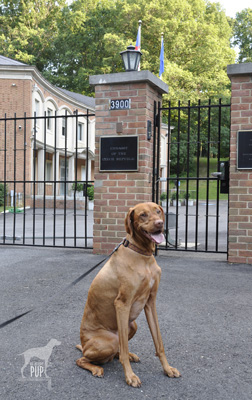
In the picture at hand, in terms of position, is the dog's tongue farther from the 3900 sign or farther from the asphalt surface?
the 3900 sign

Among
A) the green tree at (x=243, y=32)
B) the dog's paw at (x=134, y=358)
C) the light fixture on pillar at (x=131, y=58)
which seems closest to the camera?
the dog's paw at (x=134, y=358)

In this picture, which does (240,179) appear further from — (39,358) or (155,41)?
(155,41)

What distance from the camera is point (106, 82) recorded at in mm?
6836

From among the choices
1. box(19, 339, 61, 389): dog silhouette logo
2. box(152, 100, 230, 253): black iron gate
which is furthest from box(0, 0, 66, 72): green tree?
box(19, 339, 61, 389): dog silhouette logo

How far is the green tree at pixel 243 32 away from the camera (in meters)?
48.7

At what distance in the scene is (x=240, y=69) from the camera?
6.36 m

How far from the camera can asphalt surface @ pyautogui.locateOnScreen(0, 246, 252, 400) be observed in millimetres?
2555

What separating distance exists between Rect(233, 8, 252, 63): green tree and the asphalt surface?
4761cm

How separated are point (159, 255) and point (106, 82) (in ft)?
10.00

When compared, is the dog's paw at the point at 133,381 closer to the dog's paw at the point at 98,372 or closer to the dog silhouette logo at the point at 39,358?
the dog's paw at the point at 98,372

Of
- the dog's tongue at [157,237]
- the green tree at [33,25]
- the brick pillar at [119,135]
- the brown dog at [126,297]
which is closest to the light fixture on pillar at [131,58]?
the brick pillar at [119,135]

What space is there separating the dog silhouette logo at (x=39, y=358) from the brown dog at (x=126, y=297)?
0.92 ft

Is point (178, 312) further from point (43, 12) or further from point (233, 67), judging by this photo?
point (43, 12)

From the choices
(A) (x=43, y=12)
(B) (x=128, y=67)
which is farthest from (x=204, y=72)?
(B) (x=128, y=67)
